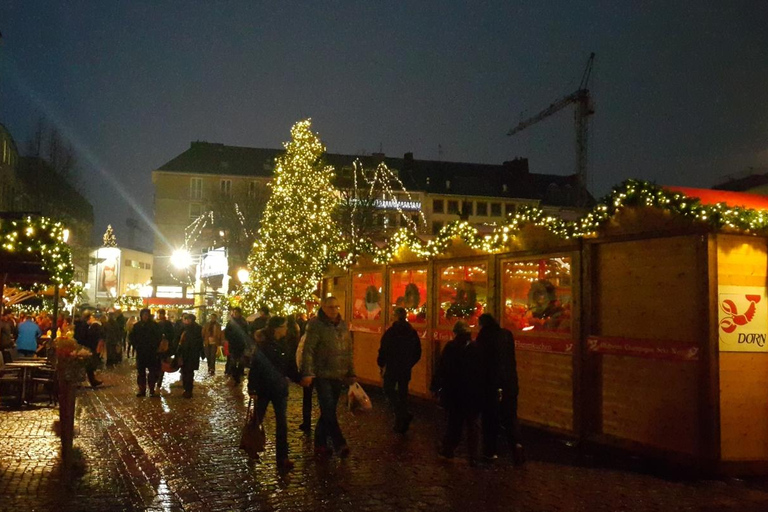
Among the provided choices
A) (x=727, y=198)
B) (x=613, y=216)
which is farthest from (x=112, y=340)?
(x=727, y=198)

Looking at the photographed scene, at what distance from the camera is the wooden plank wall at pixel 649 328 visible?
9094 millimetres

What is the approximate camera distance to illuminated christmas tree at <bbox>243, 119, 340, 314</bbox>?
24031 mm

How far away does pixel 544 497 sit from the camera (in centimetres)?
749

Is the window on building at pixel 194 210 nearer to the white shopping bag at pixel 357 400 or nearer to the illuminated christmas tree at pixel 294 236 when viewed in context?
the illuminated christmas tree at pixel 294 236

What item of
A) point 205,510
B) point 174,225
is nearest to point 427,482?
point 205,510

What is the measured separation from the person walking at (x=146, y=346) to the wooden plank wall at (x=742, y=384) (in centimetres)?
1121

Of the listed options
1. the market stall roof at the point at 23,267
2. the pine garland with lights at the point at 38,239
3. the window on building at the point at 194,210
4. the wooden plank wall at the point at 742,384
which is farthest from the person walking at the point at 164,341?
the window on building at the point at 194,210

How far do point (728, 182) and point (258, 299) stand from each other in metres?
14.8

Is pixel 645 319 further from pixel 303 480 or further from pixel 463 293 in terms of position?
pixel 303 480

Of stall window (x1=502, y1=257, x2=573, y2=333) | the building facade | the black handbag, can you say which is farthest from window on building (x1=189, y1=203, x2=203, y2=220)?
the black handbag

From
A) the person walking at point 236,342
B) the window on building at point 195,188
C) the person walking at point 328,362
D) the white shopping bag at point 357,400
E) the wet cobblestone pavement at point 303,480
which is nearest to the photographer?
the wet cobblestone pavement at point 303,480

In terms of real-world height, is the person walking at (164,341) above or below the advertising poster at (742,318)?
below

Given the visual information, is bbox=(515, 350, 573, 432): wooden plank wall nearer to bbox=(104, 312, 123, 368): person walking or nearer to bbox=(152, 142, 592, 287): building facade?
bbox=(104, 312, 123, 368): person walking

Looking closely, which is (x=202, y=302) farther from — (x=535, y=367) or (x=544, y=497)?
(x=544, y=497)
